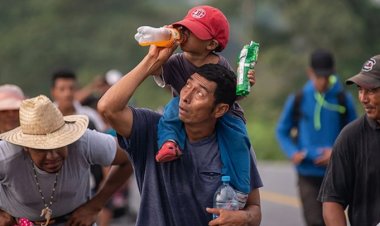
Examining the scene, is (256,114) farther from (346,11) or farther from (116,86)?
(116,86)

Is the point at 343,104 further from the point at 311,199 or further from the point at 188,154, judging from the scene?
the point at 188,154

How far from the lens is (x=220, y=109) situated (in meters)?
6.57

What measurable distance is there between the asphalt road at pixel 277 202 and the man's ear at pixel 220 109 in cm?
941

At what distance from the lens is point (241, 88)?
6.48 meters

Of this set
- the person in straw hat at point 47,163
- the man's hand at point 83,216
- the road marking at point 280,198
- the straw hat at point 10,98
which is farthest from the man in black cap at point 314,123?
the road marking at point 280,198

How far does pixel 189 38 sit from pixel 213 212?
3.16ft

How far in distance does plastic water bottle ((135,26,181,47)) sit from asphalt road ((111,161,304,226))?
31.3 feet

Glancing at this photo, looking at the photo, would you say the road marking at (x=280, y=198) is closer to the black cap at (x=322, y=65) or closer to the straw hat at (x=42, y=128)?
the black cap at (x=322, y=65)

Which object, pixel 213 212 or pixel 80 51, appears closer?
pixel 213 212

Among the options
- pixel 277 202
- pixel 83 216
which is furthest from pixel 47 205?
pixel 277 202

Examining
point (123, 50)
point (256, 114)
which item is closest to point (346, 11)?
point (256, 114)

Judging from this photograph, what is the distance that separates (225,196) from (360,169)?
1008mm

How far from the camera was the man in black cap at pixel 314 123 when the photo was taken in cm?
1114

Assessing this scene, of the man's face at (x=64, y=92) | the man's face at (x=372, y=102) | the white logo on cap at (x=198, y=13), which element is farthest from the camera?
the man's face at (x=64, y=92)
